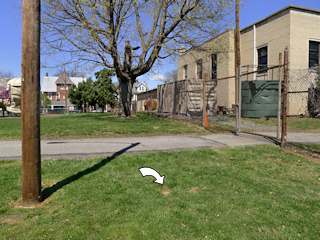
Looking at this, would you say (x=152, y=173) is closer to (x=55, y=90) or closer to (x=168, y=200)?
(x=168, y=200)

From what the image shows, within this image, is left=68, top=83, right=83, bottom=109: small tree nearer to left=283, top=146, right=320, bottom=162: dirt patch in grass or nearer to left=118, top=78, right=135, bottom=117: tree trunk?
left=118, top=78, right=135, bottom=117: tree trunk

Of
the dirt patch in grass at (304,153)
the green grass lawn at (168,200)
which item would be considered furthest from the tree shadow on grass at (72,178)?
the dirt patch in grass at (304,153)

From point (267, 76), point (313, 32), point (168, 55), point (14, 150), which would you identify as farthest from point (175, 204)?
point (313, 32)

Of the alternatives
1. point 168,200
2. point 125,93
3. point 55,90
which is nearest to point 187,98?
point 125,93

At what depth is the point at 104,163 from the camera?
16.9 ft

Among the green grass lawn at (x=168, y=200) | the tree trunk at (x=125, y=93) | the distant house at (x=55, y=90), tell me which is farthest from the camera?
the distant house at (x=55, y=90)

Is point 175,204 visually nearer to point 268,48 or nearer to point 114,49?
point 114,49

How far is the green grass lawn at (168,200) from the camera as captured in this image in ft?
9.02

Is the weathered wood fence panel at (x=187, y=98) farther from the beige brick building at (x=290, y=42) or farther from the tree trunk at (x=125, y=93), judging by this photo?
the tree trunk at (x=125, y=93)

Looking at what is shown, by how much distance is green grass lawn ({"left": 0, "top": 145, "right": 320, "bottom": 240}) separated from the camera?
275 cm

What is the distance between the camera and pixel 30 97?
3.35 meters

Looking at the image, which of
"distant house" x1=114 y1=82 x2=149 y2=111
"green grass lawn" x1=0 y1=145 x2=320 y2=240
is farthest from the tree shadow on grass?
"distant house" x1=114 y1=82 x2=149 y2=111

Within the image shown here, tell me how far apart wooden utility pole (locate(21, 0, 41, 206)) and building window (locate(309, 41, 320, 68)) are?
69.0 ft

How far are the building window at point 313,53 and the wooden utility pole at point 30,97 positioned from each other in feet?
69.0
